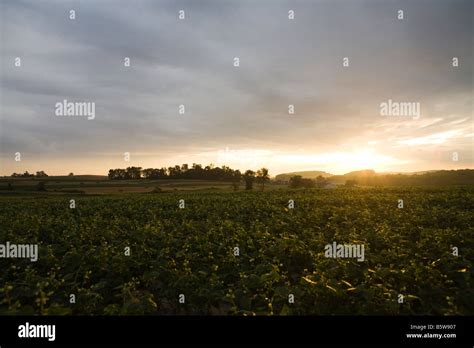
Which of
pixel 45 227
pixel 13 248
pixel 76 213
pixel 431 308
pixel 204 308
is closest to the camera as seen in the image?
pixel 431 308

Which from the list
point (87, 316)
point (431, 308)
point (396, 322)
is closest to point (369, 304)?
point (396, 322)

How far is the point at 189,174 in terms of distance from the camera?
103 metres

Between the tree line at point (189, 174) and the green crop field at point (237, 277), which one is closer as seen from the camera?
the green crop field at point (237, 277)

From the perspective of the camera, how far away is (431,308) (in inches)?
276

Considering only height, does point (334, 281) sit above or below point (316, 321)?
above

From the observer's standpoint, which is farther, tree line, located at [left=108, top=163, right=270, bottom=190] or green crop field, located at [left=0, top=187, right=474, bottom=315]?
tree line, located at [left=108, top=163, right=270, bottom=190]

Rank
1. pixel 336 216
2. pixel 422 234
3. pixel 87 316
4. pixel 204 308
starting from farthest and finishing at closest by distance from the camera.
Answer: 1. pixel 336 216
2. pixel 422 234
3. pixel 204 308
4. pixel 87 316

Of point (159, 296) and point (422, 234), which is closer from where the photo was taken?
point (159, 296)

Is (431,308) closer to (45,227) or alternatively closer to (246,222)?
(246,222)

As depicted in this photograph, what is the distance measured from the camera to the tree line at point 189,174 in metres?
92.3

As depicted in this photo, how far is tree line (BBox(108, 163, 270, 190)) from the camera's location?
92.3 metres

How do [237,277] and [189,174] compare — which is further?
[189,174]

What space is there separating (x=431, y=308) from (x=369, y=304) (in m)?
1.71

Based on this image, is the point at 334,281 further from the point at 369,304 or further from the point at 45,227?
the point at 45,227
